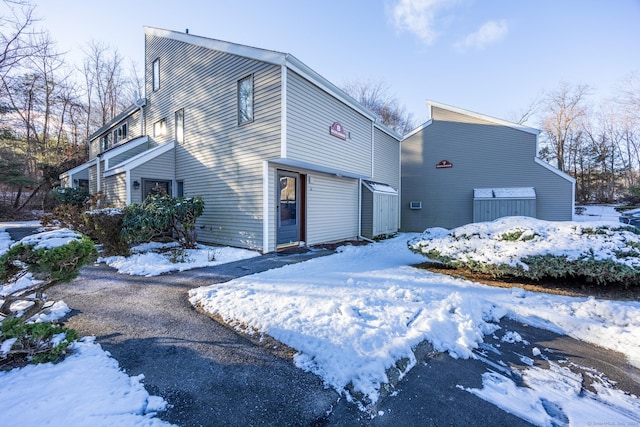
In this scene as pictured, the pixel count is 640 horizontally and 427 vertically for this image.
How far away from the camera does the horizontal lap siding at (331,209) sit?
356 inches

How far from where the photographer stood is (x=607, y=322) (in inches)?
131

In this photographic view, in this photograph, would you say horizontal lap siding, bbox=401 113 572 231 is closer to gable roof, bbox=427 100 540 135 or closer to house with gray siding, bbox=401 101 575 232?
house with gray siding, bbox=401 101 575 232

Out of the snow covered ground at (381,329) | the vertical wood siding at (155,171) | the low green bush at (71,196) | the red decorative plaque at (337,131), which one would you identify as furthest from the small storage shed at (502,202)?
the low green bush at (71,196)

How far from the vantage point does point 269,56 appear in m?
7.05

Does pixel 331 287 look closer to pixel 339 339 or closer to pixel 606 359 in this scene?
Answer: pixel 339 339

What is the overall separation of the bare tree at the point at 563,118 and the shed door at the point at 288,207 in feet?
87.4

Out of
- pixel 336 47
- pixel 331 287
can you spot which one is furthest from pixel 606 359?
pixel 336 47

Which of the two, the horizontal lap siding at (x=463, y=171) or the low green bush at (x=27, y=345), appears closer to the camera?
the low green bush at (x=27, y=345)

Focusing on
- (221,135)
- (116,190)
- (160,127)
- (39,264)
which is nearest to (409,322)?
(39,264)

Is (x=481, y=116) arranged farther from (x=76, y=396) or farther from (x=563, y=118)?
(x=563, y=118)

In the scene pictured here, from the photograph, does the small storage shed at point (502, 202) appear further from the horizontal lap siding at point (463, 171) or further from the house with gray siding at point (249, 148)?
the house with gray siding at point (249, 148)

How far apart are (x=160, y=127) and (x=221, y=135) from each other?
4.58 meters

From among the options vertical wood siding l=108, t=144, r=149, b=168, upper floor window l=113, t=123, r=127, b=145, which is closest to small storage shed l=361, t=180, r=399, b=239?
vertical wood siding l=108, t=144, r=149, b=168

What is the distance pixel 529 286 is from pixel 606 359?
2.37 metres
